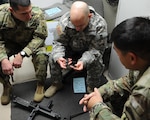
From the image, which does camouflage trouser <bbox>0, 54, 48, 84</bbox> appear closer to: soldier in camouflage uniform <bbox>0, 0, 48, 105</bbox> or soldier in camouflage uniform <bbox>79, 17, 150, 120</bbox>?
soldier in camouflage uniform <bbox>0, 0, 48, 105</bbox>

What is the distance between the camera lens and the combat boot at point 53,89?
7.38ft

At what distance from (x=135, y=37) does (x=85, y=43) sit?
1013 millimetres

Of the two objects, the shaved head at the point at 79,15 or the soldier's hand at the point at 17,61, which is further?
the soldier's hand at the point at 17,61

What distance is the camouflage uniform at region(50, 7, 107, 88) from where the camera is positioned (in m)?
2.00

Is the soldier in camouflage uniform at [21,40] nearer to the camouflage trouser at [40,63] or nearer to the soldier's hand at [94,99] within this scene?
the camouflage trouser at [40,63]

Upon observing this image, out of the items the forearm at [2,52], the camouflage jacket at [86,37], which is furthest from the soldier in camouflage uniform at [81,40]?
the forearm at [2,52]

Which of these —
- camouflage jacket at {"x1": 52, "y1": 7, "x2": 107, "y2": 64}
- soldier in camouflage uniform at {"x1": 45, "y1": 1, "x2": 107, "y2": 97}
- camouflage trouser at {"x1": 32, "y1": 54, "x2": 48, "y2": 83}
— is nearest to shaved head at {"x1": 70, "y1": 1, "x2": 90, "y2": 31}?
soldier in camouflage uniform at {"x1": 45, "y1": 1, "x2": 107, "y2": 97}

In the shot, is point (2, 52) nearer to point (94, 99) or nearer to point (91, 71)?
point (91, 71)

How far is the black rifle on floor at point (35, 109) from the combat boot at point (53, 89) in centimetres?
13

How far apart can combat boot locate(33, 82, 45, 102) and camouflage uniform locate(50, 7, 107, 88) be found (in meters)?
0.19

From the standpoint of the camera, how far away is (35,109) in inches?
81.3

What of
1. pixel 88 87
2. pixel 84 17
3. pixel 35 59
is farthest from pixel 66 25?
pixel 88 87

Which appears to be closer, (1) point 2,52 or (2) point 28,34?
(1) point 2,52

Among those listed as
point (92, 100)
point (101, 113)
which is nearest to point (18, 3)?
point (92, 100)
